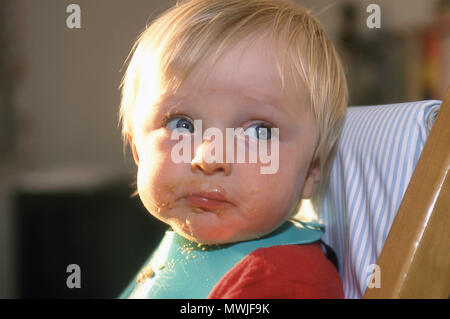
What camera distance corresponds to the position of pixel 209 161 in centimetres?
52

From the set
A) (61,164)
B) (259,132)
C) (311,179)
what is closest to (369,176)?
(311,179)

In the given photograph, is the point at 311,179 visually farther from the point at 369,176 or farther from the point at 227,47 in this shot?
the point at 227,47

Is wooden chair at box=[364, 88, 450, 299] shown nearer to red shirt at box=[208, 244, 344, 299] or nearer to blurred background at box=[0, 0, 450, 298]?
red shirt at box=[208, 244, 344, 299]

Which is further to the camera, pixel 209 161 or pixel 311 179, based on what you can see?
pixel 311 179

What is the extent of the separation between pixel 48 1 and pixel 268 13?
1.81m

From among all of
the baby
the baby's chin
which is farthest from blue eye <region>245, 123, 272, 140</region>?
the baby's chin

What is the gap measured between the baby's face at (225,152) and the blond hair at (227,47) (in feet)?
0.06

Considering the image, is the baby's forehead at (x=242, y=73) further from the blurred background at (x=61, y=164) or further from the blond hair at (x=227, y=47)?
the blurred background at (x=61, y=164)

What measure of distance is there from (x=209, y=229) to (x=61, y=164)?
6.00 feet

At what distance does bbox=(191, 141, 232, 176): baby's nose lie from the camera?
0.52 metres

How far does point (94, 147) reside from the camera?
2.13m

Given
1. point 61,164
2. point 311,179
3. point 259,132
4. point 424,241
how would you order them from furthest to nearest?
point 61,164 → point 311,179 → point 259,132 → point 424,241
